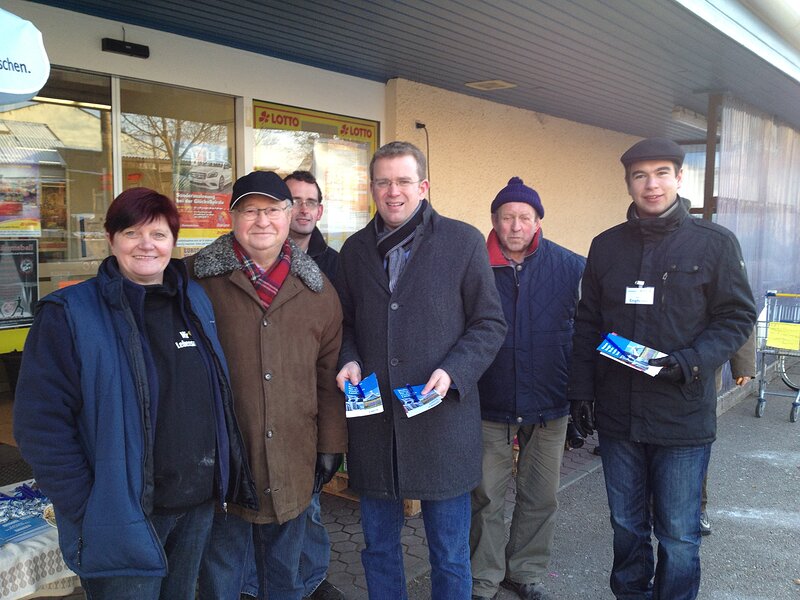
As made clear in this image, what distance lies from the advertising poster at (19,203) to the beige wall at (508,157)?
3.22m

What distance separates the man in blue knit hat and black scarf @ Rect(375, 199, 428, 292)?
70cm

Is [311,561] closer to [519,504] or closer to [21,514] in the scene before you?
[519,504]

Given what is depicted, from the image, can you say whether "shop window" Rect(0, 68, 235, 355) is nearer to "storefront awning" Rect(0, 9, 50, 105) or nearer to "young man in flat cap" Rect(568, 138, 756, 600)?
"storefront awning" Rect(0, 9, 50, 105)

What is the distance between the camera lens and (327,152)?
20.9 ft

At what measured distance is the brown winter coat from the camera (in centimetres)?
237

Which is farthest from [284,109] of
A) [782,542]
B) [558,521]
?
[782,542]

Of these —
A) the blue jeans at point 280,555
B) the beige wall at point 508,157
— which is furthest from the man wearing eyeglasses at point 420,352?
the beige wall at point 508,157

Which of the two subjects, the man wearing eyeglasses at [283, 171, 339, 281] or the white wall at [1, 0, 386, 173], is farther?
the white wall at [1, 0, 386, 173]

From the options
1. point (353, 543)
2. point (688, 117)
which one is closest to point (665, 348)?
point (353, 543)

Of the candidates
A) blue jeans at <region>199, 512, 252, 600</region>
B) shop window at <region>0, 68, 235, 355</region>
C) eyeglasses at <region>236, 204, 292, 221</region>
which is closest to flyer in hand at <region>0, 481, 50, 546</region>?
blue jeans at <region>199, 512, 252, 600</region>

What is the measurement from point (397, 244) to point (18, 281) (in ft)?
10.6

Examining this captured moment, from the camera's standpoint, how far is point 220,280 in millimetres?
2434

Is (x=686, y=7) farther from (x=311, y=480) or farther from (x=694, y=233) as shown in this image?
(x=311, y=480)

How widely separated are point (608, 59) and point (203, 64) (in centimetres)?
345
